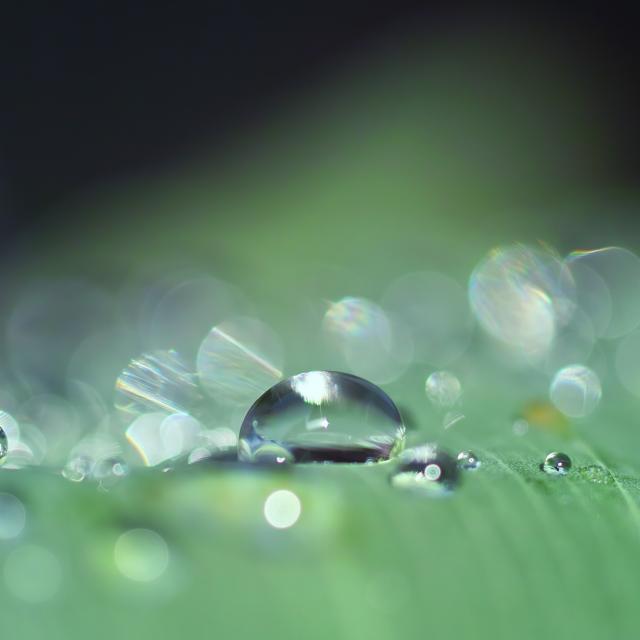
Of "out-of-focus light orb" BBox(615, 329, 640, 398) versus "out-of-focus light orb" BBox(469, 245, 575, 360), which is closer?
"out-of-focus light orb" BBox(615, 329, 640, 398)

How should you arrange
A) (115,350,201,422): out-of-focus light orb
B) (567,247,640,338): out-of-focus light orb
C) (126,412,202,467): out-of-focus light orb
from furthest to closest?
(567,247,640,338): out-of-focus light orb
(115,350,201,422): out-of-focus light orb
(126,412,202,467): out-of-focus light orb

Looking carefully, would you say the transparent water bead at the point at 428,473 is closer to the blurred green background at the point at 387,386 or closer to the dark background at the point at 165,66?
the blurred green background at the point at 387,386

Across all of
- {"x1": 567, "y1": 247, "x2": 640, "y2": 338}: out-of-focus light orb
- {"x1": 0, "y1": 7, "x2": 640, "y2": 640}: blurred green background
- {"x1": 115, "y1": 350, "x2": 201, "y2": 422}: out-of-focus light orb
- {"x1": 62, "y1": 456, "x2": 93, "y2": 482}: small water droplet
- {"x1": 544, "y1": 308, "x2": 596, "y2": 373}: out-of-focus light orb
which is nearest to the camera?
Result: {"x1": 0, "y1": 7, "x2": 640, "y2": 640}: blurred green background

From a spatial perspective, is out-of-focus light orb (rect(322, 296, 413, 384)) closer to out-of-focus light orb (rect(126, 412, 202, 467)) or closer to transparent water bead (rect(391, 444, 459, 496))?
out-of-focus light orb (rect(126, 412, 202, 467))

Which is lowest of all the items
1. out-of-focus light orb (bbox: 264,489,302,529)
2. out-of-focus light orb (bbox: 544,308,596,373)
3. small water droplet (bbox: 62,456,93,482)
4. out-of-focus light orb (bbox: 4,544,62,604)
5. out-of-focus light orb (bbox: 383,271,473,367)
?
out-of-focus light orb (bbox: 4,544,62,604)

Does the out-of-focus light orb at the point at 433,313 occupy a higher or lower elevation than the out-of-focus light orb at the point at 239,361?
higher

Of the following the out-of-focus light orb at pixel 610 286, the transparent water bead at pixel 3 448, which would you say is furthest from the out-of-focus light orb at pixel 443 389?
the out-of-focus light orb at pixel 610 286

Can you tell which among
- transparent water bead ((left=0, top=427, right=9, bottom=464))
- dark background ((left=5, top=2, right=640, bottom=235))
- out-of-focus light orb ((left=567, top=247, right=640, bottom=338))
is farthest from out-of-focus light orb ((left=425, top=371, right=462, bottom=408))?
dark background ((left=5, top=2, right=640, bottom=235))

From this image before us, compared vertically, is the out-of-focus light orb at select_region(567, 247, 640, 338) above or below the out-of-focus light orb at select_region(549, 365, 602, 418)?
above

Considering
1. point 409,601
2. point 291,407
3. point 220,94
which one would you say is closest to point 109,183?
point 220,94
